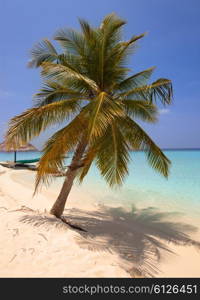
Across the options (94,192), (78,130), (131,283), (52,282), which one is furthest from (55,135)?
(94,192)

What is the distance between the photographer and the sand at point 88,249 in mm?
2488

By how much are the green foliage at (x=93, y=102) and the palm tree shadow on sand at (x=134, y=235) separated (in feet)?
4.22

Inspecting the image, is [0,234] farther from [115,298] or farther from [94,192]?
[94,192]

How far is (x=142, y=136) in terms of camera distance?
4.72 meters

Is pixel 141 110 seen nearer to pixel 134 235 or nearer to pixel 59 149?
pixel 59 149

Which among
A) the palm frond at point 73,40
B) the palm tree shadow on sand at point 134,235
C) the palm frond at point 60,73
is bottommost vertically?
the palm tree shadow on sand at point 134,235

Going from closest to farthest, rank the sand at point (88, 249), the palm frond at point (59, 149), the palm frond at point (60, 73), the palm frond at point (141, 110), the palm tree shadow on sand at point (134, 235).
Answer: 1. the sand at point (88, 249)
2. the palm tree shadow on sand at point (134, 235)
3. the palm frond at point (59, 149)
4. the palm frond at point (60, 73)
5. the palm frond at point (141, 110)

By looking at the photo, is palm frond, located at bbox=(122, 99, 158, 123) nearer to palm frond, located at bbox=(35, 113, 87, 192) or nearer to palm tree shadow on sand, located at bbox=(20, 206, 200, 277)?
palm frond, located at bbox=(35, 113, 87, 192)

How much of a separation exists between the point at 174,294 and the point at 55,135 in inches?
146

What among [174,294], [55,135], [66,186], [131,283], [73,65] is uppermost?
[73,65]

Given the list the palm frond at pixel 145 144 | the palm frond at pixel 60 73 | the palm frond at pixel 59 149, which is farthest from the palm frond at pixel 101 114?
the palm frond at pixel 145 144

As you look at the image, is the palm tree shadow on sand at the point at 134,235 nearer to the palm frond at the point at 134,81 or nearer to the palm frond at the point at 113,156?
the palm frond at the point at 113,156

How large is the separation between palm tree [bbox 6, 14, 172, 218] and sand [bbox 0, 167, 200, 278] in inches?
41.8

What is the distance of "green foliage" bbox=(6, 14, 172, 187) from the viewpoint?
4176 mm
